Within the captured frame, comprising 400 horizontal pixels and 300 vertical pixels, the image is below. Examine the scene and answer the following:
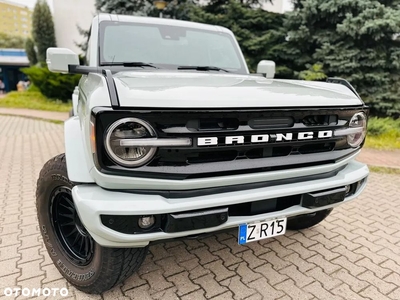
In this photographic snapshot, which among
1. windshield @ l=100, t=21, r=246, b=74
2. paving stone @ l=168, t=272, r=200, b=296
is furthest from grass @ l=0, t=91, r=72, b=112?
paving stone @ l=168, t=272, r=200, b=296

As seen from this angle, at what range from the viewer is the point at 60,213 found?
2316 millimetres

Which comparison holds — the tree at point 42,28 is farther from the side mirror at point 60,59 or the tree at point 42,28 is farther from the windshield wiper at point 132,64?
the windshield wiper at point 132,64

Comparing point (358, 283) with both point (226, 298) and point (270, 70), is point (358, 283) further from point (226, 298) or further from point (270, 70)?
point (270, 70)

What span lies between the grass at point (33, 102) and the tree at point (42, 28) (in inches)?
185

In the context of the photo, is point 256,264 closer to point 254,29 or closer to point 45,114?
point 254,29

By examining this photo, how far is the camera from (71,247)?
2291mm

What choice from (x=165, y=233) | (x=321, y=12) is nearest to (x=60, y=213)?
(x=165, y=233)

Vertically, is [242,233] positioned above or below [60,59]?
below

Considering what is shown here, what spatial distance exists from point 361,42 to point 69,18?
62.2ft

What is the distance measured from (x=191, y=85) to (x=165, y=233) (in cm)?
92

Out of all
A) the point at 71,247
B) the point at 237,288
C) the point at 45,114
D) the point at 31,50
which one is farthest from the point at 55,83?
the point at 237,288

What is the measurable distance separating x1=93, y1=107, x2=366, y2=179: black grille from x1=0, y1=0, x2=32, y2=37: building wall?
80.0 meters

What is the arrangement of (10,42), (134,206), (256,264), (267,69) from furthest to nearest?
(10,42), (267,69), (256,264), (134,206)

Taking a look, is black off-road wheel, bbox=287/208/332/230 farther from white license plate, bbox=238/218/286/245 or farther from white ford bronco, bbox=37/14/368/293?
white license plate, bbox=238/218/286/245
